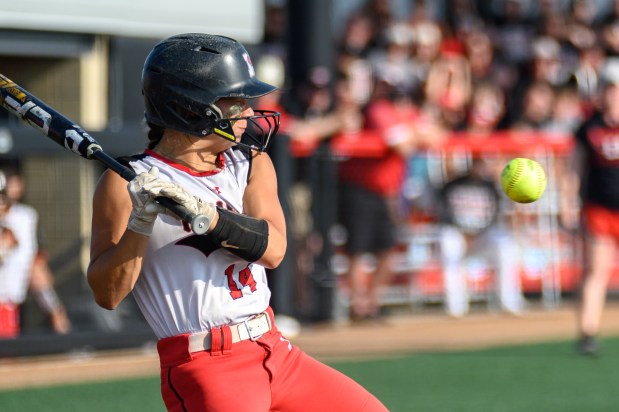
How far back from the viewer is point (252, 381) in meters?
3.73

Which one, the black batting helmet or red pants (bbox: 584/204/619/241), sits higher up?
the black batting helmet

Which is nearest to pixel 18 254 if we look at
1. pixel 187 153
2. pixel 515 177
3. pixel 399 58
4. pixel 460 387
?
pixel 460 387

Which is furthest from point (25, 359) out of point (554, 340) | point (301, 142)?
point (554, 340)

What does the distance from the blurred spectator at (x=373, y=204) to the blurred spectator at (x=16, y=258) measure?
3.33 m

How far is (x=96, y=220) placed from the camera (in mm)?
3746

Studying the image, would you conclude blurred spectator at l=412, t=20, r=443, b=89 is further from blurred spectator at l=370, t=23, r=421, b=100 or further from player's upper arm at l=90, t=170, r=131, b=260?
player's upper arm at l=90, t=170, r=131, b=260

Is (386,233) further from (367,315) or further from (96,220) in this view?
(96,220)

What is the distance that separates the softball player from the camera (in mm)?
3672

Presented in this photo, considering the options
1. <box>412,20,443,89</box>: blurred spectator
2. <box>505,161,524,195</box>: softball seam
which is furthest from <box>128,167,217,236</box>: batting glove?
<box>412,20,443,89</box>: blurred spectator

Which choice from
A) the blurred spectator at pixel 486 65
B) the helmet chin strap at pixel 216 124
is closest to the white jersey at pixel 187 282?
the helmet chin strap at pixel 216 124

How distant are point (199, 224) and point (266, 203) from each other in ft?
1.84

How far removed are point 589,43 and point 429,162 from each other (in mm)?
4970

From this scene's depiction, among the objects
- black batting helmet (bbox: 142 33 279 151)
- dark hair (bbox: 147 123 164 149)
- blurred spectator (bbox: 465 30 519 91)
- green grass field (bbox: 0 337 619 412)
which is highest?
blurred spectator (bbox: 465 30 519 91)

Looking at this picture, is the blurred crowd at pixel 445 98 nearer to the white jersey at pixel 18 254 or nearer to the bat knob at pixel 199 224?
the white jersey at pixel 18 254
